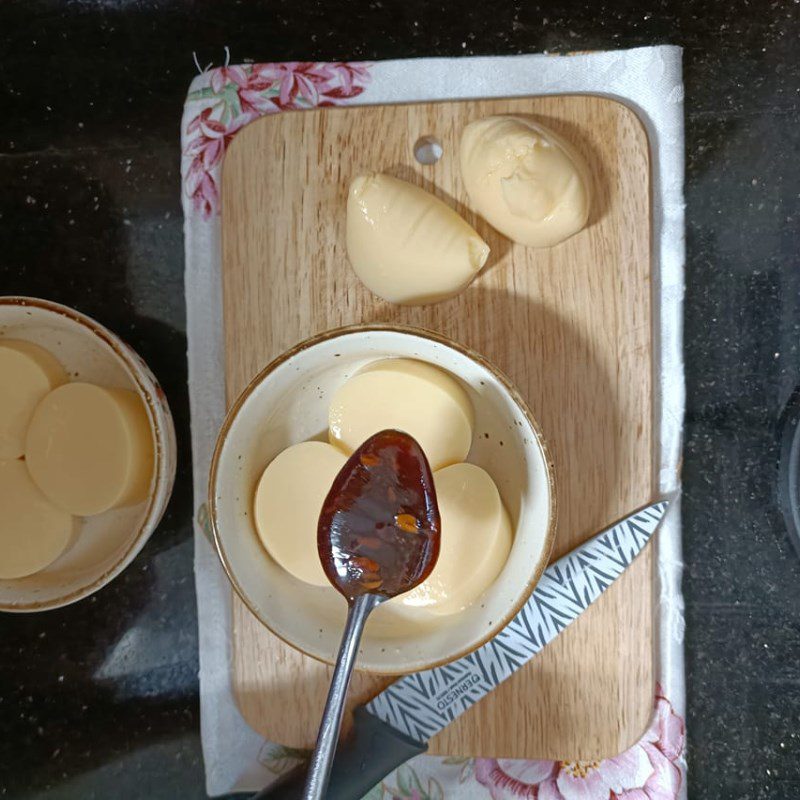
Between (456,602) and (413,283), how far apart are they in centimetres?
26

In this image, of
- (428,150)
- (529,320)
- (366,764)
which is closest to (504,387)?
(529,320)

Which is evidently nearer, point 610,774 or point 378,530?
point 378,530

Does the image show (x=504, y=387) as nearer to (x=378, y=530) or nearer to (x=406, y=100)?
(x=378, y=530)

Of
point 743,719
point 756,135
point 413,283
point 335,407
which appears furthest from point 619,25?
point 743,719

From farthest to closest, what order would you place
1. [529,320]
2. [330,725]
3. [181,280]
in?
[181,280] → [529,320] → [330,725]

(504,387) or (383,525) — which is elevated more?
(504,387)

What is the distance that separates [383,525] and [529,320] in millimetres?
226

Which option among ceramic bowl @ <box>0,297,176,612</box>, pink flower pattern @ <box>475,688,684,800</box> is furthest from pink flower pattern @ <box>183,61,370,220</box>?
pink flower pattern @ <box>475,688,684,800</box>

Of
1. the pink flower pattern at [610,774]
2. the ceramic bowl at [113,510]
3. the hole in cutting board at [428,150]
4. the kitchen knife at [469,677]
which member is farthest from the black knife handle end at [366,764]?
the hole in cutting board at [428,150]

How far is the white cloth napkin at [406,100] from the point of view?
0.71 meters

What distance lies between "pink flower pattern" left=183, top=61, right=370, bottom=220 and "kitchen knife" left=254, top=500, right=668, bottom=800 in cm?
47

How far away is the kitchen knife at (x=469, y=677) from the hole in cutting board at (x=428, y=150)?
1.18ft

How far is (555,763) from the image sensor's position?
75 centimetres

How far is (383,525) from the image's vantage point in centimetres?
60
